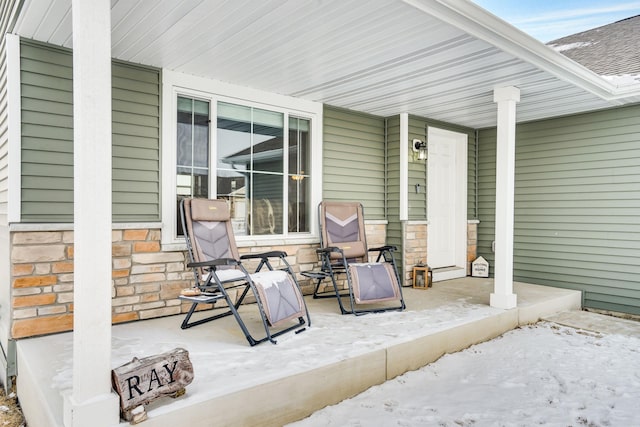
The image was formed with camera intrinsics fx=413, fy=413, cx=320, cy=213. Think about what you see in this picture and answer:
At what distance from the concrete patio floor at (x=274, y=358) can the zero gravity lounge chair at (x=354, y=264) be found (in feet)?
0.62

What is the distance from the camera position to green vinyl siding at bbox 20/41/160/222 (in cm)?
303

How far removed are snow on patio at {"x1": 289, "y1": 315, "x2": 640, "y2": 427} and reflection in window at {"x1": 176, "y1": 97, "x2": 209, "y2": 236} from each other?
7.70 feet

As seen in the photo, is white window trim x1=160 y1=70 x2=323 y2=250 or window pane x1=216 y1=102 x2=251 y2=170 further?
window pane x1=216 y1=102 x2=251 y2=170

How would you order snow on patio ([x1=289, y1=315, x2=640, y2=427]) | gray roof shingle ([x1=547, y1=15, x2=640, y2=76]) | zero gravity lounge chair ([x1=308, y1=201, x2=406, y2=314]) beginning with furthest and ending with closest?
gray roof shingle ([x1=547, y1=15, x2=640, y2=76]) → zero gravity lounge chair ([x1=308, y1=201, x2=406, y2=314]) → snow on patio ([x1=289, y1=315, x2=640, y2=427])

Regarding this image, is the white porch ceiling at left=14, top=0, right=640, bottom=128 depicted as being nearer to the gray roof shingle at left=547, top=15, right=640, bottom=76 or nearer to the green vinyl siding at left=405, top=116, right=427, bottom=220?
the green vinyl siding at left=405, top=116, right=427, bottom=220

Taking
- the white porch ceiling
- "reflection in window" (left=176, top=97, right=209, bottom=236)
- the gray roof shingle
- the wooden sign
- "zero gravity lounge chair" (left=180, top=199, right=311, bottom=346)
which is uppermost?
the gray roof shingle

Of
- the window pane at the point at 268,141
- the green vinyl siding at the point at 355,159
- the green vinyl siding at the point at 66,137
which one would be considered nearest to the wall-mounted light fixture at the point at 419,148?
the green vinyl siding at the point at 355,159

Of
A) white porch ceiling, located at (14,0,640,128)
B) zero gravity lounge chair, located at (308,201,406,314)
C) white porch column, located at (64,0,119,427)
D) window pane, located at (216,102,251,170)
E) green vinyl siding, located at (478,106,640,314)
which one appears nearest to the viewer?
white porch column, located at (64,0,119,427)

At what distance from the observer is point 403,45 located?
3131 mm

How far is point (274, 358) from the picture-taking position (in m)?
2.60

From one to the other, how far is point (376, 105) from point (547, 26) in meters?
19.2

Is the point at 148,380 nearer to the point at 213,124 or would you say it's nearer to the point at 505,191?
the point at 213,124

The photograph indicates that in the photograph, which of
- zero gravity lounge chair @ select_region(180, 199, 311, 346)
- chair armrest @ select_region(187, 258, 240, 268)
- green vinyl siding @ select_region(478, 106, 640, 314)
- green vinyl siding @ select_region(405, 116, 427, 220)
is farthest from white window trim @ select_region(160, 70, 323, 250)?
green vinyl siding @ select_region(478, 106, 640, 314)

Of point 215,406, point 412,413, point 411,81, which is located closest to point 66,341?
point 215,406
